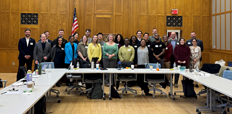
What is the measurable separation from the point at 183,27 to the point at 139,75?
5.87 m

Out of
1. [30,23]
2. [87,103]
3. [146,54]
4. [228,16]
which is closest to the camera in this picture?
[87,103]

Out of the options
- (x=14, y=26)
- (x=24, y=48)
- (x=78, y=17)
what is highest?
(x=78, y=17)

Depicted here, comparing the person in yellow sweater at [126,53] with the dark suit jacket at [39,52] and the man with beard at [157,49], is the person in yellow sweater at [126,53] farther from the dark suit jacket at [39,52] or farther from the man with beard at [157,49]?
the dark suit jacket at [39,52]

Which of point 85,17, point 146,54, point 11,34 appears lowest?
point 146,54

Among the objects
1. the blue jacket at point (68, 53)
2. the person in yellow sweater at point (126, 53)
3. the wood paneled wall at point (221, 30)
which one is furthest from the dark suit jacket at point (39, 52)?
the wood paneled wall at point (221, 30)

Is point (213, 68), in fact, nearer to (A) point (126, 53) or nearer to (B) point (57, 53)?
(A) point (126, 53)

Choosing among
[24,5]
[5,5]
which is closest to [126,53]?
[24,5]

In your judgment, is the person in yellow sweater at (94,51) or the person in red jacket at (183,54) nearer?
the person in yellow sweater at (94,51)

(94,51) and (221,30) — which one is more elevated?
(221,30)

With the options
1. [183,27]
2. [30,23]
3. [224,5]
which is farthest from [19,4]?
[224,5]

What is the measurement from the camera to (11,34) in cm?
1230

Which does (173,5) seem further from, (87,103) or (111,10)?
(87,103)

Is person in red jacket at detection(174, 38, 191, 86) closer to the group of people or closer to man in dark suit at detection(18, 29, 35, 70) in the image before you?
the group of people

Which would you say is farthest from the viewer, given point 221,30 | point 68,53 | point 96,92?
point 221,30
